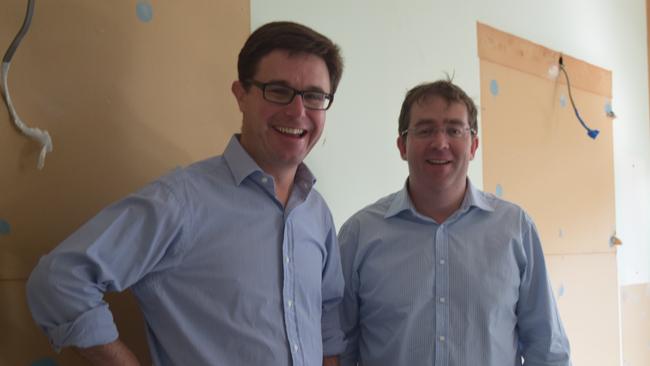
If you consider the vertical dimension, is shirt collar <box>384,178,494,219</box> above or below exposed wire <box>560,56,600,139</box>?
below

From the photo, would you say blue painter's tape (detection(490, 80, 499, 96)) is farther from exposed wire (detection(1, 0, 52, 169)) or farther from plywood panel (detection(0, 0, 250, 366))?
exposed wire (detection(1, 0, 52, 169))

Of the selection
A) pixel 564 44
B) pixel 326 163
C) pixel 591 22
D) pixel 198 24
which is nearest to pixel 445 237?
pixel 326 163

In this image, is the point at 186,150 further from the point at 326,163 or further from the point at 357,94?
the point at 357,94

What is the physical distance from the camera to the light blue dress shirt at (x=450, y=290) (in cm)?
128

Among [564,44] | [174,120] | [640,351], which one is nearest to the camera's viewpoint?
[174,120]

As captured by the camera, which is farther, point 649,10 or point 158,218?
point 649,10

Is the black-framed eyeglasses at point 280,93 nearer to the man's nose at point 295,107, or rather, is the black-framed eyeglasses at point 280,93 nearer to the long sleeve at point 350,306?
the man's nose at point 295,107

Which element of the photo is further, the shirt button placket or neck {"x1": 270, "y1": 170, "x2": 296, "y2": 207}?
the shirt button placket

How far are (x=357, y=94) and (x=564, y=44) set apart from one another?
4.98 feet

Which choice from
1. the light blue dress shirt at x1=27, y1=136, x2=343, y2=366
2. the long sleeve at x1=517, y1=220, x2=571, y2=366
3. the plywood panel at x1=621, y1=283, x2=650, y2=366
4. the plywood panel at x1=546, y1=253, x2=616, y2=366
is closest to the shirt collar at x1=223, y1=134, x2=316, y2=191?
the light blue dress shirt at x1=27, y1=136, x2=343, y2=366

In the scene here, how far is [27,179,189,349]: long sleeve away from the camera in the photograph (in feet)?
2.61

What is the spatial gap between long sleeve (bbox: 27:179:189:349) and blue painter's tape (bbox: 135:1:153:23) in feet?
1.50

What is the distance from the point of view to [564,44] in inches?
104

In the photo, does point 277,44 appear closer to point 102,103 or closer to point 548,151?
point 102,103
